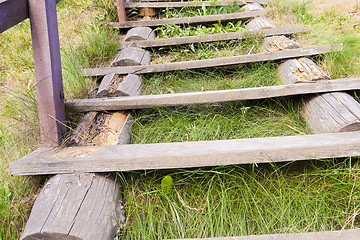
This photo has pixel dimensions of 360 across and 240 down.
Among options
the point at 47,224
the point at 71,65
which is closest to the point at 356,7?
the point at 71,65

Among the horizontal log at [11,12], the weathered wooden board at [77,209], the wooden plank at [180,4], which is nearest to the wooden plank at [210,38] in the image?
the wooden plank at [180,4]

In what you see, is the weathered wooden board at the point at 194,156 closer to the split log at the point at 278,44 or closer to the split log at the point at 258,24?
the split log at the point at 278,44

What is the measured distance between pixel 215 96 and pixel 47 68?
3.40ft

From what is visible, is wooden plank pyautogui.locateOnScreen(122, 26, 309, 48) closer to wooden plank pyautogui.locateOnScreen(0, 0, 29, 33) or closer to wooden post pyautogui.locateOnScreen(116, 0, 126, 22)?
wooden post pyautogui.locateOnScreen(116, 0, 126, 22)

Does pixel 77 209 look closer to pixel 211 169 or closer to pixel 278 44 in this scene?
pixel 211 169

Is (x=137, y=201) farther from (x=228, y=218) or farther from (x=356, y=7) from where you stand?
(x=356, y=7)

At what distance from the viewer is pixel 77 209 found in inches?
45.8

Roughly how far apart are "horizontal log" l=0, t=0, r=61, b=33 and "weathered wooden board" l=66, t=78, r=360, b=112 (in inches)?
24.1

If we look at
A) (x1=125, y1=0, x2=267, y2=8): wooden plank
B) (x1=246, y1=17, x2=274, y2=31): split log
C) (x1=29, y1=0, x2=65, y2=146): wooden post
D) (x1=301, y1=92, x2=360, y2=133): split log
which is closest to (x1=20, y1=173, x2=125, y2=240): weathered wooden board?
(x1=29, y1=0, x2=65, y2=146): wooden post

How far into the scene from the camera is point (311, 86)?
1837mm

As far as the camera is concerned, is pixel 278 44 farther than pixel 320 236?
Yes

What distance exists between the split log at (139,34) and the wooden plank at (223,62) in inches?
31.2

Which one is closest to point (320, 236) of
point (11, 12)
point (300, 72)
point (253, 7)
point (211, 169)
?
point (211, 169)

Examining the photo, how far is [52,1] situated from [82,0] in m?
3.11
